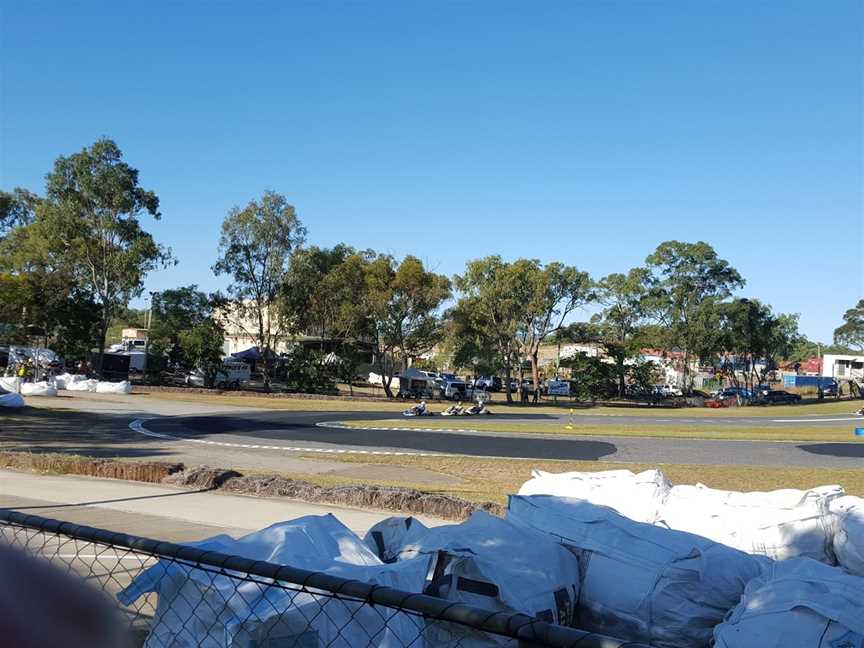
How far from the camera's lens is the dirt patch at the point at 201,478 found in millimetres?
13594

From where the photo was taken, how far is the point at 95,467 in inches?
584

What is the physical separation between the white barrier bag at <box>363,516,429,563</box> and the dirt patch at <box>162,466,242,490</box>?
29.2ft

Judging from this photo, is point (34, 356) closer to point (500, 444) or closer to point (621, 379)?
point (500, 444)

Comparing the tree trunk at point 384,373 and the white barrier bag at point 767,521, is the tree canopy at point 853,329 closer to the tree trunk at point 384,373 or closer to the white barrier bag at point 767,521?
the tree trunk at point 384,373

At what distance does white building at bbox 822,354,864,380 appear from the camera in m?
101

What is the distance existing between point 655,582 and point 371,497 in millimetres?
7659

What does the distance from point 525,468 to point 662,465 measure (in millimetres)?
3590

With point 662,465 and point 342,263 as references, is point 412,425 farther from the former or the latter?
point 342,263

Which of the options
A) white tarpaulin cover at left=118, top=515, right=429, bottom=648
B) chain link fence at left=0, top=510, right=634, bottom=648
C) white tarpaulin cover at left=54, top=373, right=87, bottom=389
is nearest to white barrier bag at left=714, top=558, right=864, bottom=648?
chain link fence at left=0, top=510, right=634, bottom=648

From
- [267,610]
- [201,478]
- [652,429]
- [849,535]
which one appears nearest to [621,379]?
[652,429]

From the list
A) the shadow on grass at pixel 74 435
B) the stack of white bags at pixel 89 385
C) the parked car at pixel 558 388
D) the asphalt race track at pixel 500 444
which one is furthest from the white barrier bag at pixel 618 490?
the parked car at pixel 558 388

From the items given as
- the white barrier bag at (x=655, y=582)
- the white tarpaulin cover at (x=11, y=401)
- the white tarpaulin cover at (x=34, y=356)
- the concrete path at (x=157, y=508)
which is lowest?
the concrete path at (x=157, y=508)

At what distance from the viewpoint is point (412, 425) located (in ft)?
107

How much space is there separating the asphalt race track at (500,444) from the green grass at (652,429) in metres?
1.72
